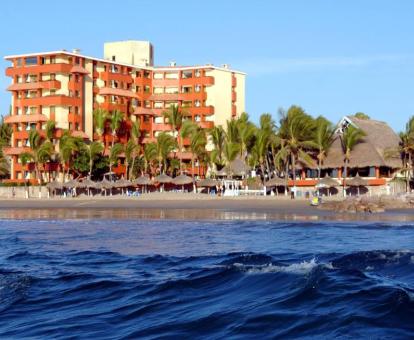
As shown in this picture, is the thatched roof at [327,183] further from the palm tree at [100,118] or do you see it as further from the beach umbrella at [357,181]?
the palm tree at [100,118]

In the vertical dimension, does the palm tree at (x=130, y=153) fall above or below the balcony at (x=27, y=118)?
below

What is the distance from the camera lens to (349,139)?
66250mm

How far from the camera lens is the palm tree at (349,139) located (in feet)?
218

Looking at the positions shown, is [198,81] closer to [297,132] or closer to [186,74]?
[186,74]

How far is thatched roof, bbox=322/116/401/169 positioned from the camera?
2608 inches

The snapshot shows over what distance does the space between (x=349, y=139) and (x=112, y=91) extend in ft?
103

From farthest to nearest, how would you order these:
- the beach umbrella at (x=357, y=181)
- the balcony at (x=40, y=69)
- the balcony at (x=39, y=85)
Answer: the balcony at (x=39, y=85)
the balcony at (x=40, y=69)
the beach umbrella at (x=357, y=181)

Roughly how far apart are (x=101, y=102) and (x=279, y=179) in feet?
94.8

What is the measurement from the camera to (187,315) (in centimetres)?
1008

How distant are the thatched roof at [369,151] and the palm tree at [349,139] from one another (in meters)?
0.40

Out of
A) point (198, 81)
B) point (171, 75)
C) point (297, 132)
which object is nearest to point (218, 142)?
point (297, 132)

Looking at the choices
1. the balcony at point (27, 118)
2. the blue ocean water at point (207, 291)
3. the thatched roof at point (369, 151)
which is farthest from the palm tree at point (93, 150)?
the blue ocean water at point (207, 291)

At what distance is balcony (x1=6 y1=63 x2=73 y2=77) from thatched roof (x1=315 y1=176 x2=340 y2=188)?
106 feet

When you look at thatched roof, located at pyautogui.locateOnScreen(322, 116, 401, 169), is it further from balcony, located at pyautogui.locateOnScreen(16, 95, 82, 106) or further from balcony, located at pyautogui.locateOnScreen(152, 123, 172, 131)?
balcony, located at pyautogui.locateOnScreen(16, 95, 82, 106)
